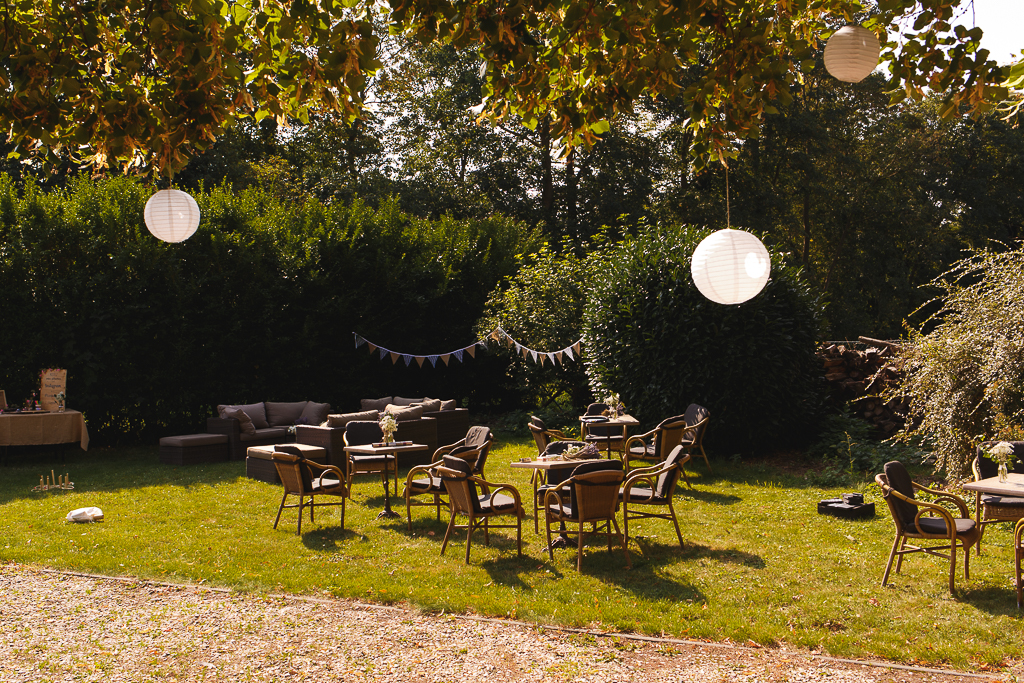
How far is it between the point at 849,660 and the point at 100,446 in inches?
484

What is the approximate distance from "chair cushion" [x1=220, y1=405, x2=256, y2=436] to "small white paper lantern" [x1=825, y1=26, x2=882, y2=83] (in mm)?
9749

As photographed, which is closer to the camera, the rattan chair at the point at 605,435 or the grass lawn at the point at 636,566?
the grass lawn at the point at 636,566

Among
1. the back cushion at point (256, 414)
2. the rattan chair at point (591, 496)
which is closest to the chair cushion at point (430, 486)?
the rattan chair at point (591, 496)

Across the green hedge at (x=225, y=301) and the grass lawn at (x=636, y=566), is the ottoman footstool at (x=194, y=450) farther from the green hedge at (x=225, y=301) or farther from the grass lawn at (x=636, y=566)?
the grass lawn at (x=636, y=566)

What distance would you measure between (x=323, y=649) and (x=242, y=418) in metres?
8.00

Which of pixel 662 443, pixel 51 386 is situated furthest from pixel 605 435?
pixel 51 386

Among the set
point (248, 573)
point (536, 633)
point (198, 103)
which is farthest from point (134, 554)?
point (198, 103)

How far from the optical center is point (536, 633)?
4301 mm

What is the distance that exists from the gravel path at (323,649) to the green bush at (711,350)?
6071 millimetres

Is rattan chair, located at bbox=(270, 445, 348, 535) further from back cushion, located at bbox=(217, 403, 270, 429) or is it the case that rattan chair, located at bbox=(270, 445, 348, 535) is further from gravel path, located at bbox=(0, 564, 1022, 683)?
back cushion, located at bbox=(217, 403, 270, 429)

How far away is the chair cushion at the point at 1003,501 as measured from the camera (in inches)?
221

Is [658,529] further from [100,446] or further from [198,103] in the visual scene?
[100,446]

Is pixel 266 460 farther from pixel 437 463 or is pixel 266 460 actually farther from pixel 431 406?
pixel 437 463

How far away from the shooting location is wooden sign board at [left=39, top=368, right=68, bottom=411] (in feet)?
37.2
